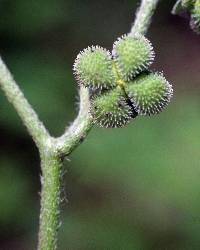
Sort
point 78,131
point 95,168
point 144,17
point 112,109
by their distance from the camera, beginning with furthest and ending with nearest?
point 95,168 → point 144,17 → point 78,131 → point 112,109

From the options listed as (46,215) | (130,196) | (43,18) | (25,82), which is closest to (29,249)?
(130,196)

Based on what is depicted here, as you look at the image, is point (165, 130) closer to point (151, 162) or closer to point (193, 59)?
point (151, 162)

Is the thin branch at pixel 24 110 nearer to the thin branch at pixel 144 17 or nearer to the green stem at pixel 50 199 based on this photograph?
the green stem at pixel 50 199

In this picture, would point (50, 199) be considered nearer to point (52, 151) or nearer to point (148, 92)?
point (52, 151)

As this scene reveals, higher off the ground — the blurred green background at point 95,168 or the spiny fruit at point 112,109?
the blurred green background at point 95,168

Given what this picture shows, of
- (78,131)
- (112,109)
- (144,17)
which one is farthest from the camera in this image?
(144,17)

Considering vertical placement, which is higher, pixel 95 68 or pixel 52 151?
pixel 95 68

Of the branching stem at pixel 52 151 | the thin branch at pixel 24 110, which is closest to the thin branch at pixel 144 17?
the branching stem at pixel 52 151

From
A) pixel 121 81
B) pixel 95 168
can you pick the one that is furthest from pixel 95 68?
pixel 95 168
